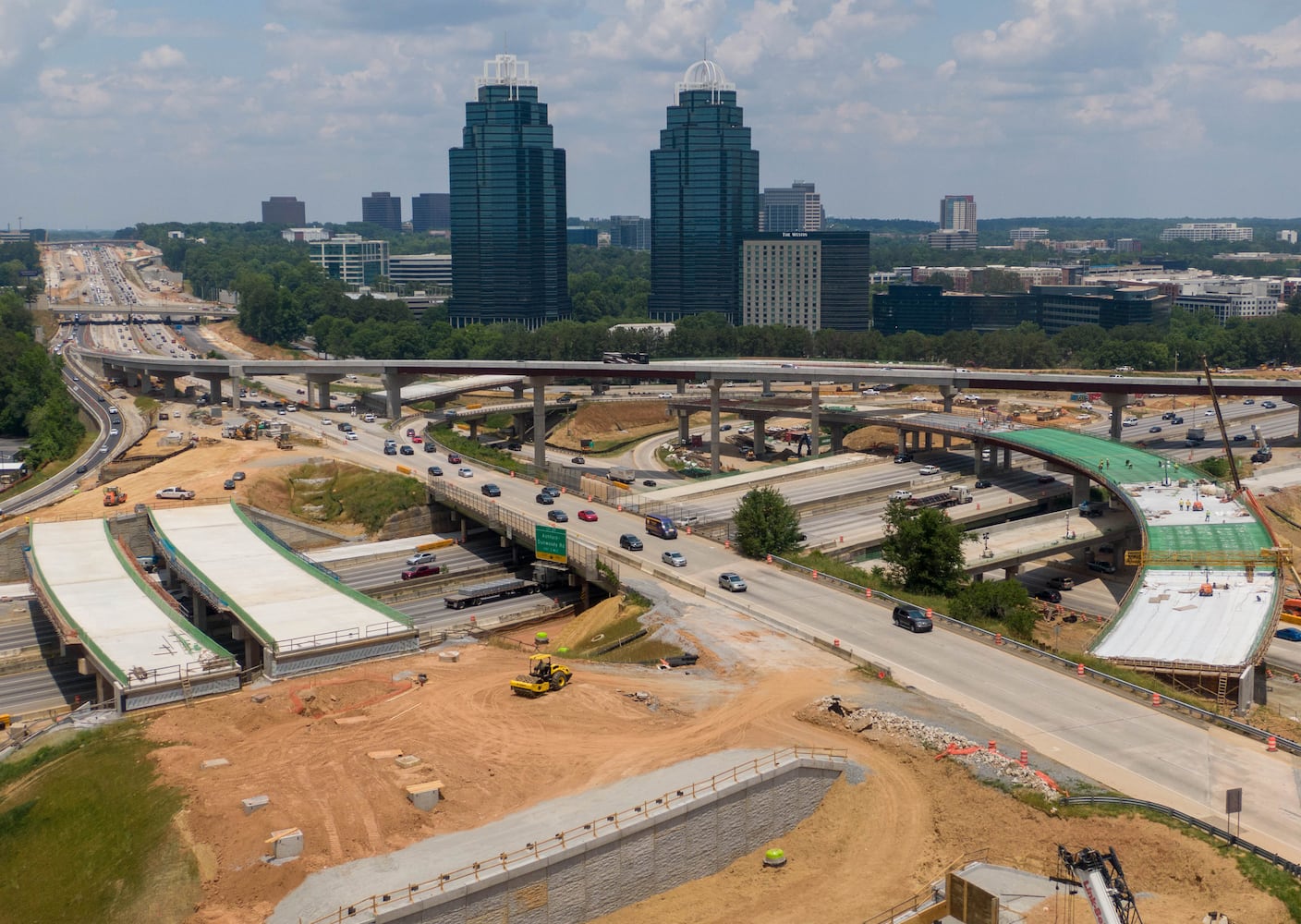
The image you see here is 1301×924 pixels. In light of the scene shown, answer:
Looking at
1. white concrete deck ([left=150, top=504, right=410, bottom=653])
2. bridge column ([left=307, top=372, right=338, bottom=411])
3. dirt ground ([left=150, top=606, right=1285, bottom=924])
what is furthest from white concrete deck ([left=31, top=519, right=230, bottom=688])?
bridge column ([left=307, top=372, right=338, bottom=411])

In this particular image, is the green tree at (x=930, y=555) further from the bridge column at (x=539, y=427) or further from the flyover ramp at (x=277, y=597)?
the bridge column at (x=539, y=427)

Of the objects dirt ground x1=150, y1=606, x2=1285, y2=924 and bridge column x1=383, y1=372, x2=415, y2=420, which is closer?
dirt ground x1=150, y1=606, x2=1285, y2=924

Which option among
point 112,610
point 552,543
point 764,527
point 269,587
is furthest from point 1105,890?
point 112,610

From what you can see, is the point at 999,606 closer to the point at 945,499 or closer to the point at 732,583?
the point at 732,583

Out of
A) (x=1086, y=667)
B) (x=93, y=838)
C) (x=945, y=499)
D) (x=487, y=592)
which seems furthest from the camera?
(x=945, y=499)

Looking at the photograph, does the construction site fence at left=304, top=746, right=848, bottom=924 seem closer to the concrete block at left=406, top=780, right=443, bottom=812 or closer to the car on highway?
the concrete block at left=406, top=780, right=443, bottom=812

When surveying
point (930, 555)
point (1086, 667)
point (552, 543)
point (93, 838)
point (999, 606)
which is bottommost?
point (93, 838)
